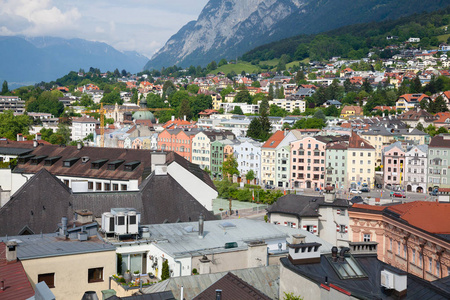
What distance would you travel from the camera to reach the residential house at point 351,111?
145625 mm

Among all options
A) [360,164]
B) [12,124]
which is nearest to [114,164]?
[360,164]

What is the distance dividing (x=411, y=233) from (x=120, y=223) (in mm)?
13188

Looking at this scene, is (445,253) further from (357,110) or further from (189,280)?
(357,110)

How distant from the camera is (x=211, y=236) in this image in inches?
922

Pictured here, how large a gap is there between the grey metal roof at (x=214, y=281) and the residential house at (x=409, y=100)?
438 ft

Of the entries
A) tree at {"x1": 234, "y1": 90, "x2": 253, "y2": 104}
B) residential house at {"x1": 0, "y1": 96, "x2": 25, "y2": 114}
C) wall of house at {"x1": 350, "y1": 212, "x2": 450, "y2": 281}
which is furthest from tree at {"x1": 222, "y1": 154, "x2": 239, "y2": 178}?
residential house at {"x1": 0, "y1": 96, "x2": 25, "y2": 114}

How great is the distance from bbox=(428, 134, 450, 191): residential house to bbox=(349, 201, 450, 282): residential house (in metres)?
57.8

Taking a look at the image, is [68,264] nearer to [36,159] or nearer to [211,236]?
[211,236]

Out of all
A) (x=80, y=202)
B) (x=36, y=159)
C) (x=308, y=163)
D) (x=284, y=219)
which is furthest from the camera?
(x=308, y=163)

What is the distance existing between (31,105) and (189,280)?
585ft

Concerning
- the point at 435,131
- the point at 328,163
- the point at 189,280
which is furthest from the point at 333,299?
the point at 435,131

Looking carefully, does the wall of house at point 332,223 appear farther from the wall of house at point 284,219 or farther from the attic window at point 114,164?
the attic window at point 114,164

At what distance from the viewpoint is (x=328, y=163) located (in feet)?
293

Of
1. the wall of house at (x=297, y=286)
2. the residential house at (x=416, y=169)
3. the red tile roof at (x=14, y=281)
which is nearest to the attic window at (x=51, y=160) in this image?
the red tile roof at (x=14, y=281)
